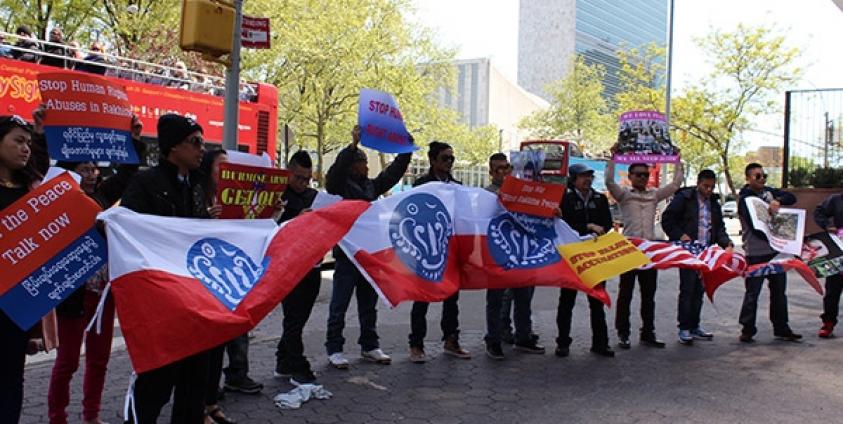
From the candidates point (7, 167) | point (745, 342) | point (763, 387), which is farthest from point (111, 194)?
point (745, 342)

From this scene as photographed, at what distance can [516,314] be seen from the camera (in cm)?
707

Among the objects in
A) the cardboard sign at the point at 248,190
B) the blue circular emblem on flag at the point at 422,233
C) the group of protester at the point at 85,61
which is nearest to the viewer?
the cardboard sign at the point at 248,190

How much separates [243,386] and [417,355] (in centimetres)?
179

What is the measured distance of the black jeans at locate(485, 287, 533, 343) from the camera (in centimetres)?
670

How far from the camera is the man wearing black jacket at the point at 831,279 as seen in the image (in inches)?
316

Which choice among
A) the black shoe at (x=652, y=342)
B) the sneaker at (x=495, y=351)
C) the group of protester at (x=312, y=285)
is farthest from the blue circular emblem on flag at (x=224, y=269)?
the black shoe at (x=652, y=342)

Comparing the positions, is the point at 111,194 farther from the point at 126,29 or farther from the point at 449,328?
the point at 126,29

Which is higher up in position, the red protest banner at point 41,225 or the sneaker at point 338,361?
the red protest banner at point 41,225

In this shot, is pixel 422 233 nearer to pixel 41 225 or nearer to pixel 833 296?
pixel 41 225

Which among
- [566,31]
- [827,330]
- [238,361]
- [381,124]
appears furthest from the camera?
[566,31]

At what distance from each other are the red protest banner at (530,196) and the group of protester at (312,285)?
0.65 ft

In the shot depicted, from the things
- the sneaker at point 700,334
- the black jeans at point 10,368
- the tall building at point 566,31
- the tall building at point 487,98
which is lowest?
the sneaker at point 700,334

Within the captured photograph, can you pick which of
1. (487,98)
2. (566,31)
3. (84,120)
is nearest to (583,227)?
(84,120)

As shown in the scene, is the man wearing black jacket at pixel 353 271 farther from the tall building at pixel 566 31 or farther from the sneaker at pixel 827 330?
the tall building at pixel 566 31
